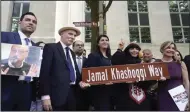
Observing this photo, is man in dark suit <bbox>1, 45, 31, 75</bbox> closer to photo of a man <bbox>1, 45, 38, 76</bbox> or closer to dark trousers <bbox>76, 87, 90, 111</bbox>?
photo of a man <bbox>1, 45, 38, 76</bbox>

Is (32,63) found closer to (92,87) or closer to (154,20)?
(92,87)

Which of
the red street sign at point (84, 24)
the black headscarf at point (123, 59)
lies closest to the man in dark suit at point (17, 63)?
the black headscarf at point (123, 59)

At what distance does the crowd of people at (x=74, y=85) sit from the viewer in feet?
9.51

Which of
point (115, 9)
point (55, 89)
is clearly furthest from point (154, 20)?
point (55, 89)

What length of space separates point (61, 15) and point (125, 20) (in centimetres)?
362

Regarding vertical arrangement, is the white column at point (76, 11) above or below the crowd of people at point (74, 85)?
above

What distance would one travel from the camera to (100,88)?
11.3ft

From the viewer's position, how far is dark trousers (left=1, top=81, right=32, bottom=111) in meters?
2.81

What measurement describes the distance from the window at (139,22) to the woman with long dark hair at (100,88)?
990cm

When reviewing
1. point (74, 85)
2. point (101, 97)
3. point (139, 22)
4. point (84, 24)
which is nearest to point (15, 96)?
point (74, 85)

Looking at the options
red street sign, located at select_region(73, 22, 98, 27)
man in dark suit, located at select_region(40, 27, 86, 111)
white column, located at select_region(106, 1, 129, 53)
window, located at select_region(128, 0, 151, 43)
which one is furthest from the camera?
window, located at select_region(128, 0, 151, 43)

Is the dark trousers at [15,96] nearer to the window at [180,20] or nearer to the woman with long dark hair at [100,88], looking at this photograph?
the woman with long dark hair at [100,88]

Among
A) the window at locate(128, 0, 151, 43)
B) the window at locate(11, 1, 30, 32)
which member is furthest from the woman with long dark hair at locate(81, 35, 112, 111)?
the window at locate(11, 1, 30, 32)

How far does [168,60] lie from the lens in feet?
11.9
